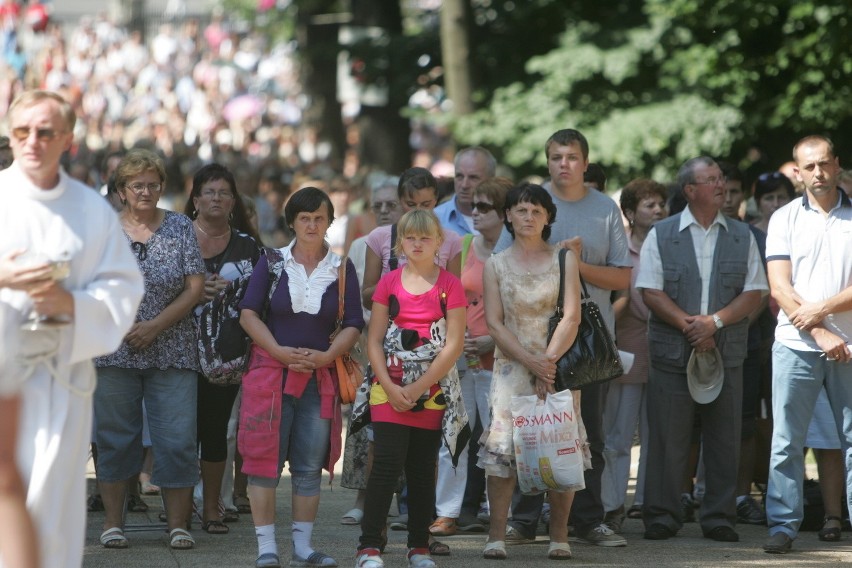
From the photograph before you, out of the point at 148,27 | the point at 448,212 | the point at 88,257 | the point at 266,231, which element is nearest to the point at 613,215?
the point at 448,212

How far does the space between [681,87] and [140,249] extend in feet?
33.2

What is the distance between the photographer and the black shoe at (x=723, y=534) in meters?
8.81

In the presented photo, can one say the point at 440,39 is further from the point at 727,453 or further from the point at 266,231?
the point at 727,453

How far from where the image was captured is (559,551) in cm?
814

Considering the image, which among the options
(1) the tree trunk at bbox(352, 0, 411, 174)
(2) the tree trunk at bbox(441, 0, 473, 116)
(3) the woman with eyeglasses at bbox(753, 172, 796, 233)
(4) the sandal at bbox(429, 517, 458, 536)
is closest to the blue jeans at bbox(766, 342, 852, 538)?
(4) the sandal at bbox(429, 517, 458, 536)

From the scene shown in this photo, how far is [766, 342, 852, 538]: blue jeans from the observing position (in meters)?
8.40

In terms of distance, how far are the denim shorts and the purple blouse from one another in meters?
0.65

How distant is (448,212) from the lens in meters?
9.91

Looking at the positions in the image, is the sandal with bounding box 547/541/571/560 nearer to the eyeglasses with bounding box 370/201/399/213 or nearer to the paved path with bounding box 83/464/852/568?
the paved path with bounding box 83/464/852/568

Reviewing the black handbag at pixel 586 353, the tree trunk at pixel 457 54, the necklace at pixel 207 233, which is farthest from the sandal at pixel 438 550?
the tree trunk at pixel 457 54

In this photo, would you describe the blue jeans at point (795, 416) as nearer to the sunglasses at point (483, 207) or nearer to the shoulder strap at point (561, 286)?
the shoulder strap at point (561, 286)

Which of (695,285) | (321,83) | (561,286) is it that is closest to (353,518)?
(561,286)

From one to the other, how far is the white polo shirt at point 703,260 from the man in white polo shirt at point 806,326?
367 mm

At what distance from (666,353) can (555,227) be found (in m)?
1.01
